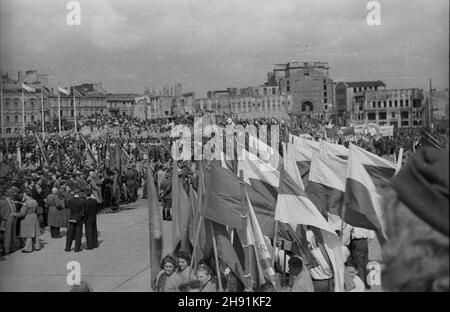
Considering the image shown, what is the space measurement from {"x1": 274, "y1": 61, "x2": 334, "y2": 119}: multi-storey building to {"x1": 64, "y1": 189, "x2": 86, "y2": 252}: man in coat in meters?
52.3

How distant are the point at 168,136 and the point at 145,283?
25.5 metres

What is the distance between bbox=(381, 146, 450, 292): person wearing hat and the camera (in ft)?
5.83

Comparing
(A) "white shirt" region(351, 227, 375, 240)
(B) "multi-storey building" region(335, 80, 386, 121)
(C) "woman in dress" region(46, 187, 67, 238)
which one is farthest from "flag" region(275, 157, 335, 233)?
(B) "multi-storey building" region(335, 80, 386, 121)

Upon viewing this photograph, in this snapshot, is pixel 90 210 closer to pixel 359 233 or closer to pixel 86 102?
pixel 359 233

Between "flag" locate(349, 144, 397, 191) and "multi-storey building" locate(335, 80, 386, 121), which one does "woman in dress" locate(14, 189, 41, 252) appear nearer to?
"flag" locate(349, 144, 397, 191)

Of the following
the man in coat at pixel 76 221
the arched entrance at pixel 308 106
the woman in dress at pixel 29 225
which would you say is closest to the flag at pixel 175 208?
the man in coat at pixel 76 221

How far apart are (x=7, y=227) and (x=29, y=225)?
363 millimetres

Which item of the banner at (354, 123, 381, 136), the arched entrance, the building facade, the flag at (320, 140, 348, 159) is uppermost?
the arched entrance

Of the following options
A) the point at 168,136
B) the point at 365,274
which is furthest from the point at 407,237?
the point at 168,136

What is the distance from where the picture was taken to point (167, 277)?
6527 millimetres

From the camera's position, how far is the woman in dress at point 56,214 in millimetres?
12938

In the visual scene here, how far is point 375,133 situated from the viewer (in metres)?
33.8
